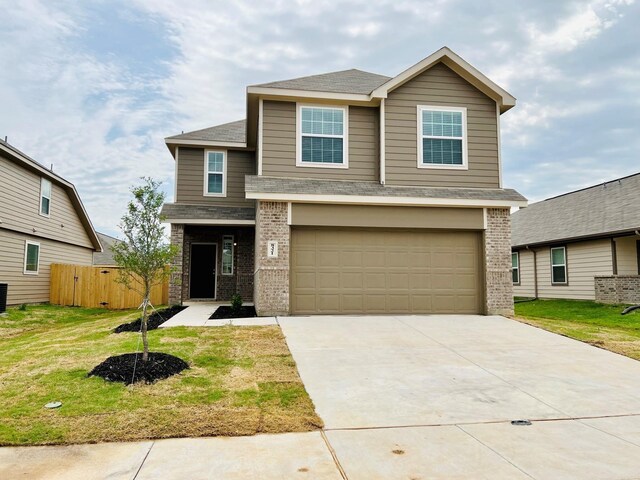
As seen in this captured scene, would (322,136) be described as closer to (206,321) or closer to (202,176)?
(206,321)

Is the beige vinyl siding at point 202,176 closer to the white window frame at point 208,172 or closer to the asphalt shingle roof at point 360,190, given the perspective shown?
the white window frame at point 208,172

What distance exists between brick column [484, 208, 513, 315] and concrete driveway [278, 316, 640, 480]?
2.28 meters

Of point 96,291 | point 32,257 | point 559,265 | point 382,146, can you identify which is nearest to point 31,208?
point 32,257

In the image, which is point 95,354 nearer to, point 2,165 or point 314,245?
point 314,245

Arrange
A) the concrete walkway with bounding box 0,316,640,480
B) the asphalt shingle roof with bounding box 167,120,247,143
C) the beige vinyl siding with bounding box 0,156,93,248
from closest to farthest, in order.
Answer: the concrete walkway with bounding box 0,316,640,480, the beige vinyl siding with bounding box 0,156,93,248, the asphalt shingle roof with bounding box 167,120,247,143

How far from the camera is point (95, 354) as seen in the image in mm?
7246

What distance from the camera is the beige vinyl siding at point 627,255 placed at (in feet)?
52.4

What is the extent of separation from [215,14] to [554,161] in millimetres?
19823

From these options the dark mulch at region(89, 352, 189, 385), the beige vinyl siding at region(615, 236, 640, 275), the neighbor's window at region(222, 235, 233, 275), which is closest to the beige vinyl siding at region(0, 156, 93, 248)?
the neighbor's window at region(222, 235, 233, 275)

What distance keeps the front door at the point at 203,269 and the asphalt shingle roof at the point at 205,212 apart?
1613 millimetres

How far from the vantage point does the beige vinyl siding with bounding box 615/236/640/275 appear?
15976mm

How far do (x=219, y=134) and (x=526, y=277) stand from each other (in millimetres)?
15336

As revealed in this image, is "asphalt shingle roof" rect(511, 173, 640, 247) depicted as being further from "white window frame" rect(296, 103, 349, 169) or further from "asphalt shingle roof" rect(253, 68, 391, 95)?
"white window frame" rect(296, 103, 349, 169)

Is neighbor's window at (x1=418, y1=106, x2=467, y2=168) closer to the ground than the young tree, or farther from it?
farther from it
